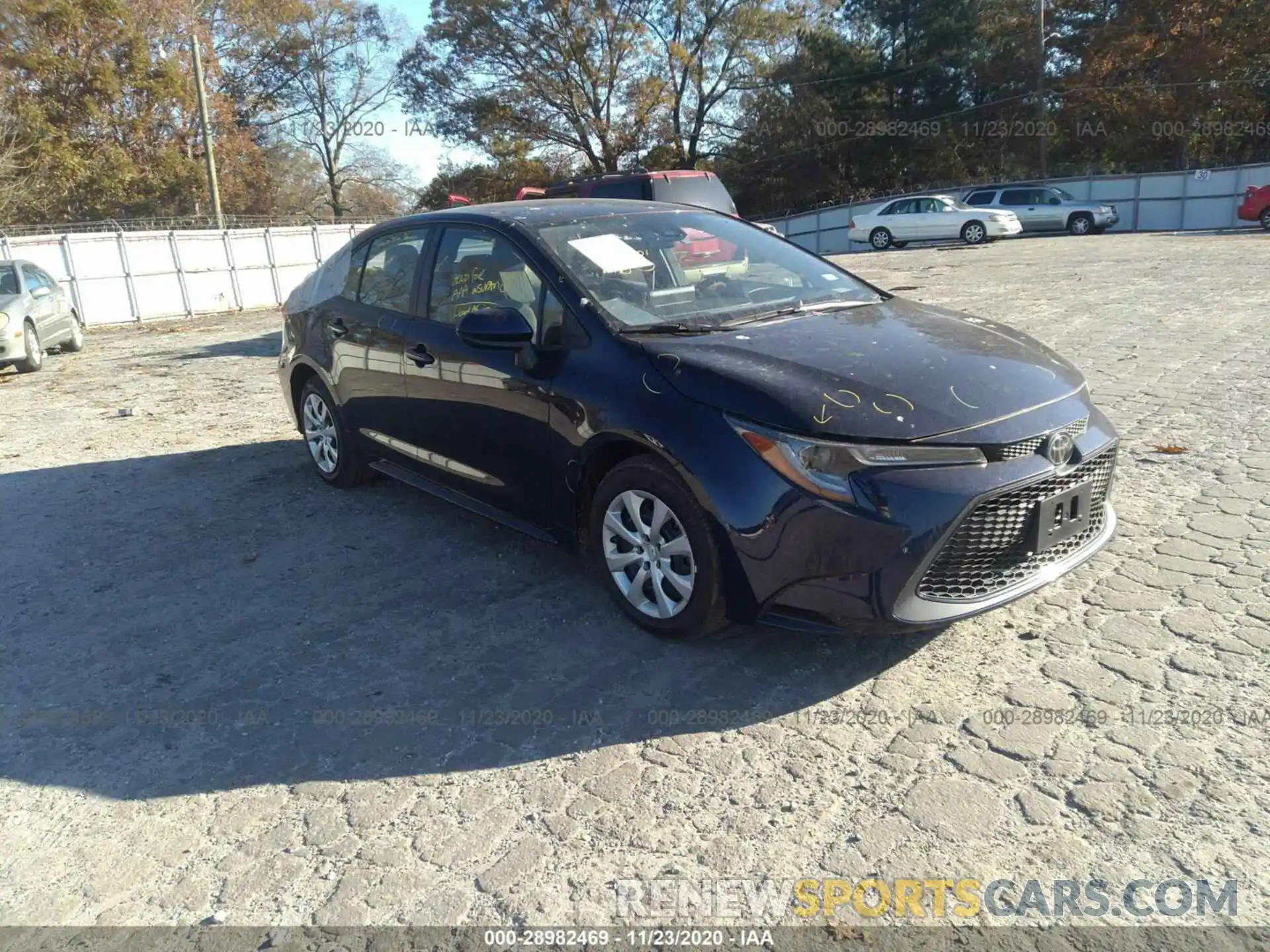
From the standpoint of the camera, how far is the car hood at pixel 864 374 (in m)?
3.21

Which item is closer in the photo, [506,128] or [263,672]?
[263,672]

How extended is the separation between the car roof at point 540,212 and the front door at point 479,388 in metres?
0.08

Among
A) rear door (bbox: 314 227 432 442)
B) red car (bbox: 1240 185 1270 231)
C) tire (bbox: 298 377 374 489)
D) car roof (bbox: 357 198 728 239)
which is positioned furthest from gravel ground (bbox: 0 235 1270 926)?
red car (bbox: 1240 185 1270 231)

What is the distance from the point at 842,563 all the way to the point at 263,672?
232 centimetres

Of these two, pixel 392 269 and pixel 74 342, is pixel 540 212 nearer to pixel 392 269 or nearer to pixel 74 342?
pixel 392 269

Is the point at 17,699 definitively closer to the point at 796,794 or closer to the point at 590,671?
the point at 590,671

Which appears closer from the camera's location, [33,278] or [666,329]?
[666,329]

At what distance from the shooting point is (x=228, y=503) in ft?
19.4

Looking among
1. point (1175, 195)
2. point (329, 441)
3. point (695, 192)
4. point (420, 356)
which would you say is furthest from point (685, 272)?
point (1175, 195)

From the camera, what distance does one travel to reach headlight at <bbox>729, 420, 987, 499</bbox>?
123 inches

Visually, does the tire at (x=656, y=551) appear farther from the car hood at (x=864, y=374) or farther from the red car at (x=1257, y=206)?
the red car at (x=1257, y=206)

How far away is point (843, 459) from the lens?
3.14 m

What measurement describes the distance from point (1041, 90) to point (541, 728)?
40.0 m

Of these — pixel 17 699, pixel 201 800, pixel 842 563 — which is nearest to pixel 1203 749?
pixel 842 563
